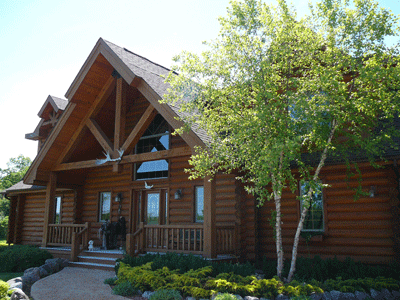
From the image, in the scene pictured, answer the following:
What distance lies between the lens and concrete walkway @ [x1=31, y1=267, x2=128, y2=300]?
7418 millimetres

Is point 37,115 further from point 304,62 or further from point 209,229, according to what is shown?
point 304,62

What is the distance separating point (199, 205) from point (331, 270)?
550 centimetres

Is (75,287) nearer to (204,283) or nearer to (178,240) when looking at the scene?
(178,240)

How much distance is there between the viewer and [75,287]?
8.34 metres

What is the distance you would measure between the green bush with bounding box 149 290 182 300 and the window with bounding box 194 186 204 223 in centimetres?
556

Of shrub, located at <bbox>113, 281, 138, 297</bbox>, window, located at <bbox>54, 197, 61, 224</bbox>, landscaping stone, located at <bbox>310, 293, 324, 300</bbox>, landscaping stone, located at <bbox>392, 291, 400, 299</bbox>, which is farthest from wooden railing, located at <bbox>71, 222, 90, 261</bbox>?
landscaping stone, located at <bbox>392, 291, 400, 299</bbox>

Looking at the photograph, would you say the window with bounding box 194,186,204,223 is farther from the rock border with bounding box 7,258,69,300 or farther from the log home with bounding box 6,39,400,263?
the rock border with bounding box 7,258,69,300

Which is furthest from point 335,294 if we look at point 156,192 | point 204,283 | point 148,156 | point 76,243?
point 76,243

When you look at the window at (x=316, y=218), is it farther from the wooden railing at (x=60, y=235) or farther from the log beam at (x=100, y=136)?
the wooden railing at (x=60, y=235)

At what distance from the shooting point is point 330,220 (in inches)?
390

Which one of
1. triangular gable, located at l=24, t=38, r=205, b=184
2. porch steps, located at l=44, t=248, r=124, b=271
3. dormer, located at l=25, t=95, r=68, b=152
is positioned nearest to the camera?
porch steps, located at l=44, t=248, r=124, b=271

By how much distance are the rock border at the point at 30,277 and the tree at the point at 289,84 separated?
15.2 ft

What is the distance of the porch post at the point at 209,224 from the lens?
921cm

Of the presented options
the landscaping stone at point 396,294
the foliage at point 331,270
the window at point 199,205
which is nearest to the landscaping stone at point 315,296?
the foliage at point 331,270
